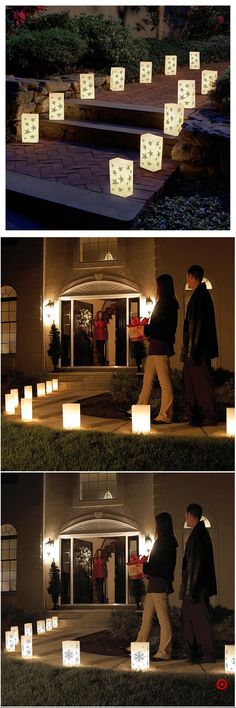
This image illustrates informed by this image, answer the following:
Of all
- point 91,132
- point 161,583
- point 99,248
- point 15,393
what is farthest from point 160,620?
point 91,132

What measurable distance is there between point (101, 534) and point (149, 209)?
142cm

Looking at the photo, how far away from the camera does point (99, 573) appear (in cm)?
323

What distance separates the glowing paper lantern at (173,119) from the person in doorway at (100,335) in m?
0.91

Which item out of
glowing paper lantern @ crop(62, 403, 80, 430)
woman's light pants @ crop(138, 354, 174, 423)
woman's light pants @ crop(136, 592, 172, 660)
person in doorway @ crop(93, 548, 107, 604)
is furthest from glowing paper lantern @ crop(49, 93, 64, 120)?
woman's light pants @ crop(136, 592, 172, 660)

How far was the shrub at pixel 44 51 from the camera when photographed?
3381 millimetres

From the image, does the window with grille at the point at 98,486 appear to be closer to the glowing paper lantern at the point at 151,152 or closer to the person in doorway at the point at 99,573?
the person in doorway at the point at 99,573

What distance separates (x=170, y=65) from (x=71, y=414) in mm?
1606

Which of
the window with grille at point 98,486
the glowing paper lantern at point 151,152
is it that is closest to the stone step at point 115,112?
the glowing paper lantern at point 151,152

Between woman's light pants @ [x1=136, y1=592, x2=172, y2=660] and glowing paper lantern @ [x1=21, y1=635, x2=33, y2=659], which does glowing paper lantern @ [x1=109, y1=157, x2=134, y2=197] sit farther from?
glowing paper lantern @ [x1=21, y1=635, x2=33, y2=659]

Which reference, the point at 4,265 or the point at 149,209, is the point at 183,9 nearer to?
the point at 149,209

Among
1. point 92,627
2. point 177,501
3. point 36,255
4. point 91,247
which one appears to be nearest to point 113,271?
point 91,247

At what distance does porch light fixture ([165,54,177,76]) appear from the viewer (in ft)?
11.0

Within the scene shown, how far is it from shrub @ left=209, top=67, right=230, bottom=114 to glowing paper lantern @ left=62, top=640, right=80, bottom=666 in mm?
2367

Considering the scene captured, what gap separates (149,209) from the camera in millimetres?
3258
